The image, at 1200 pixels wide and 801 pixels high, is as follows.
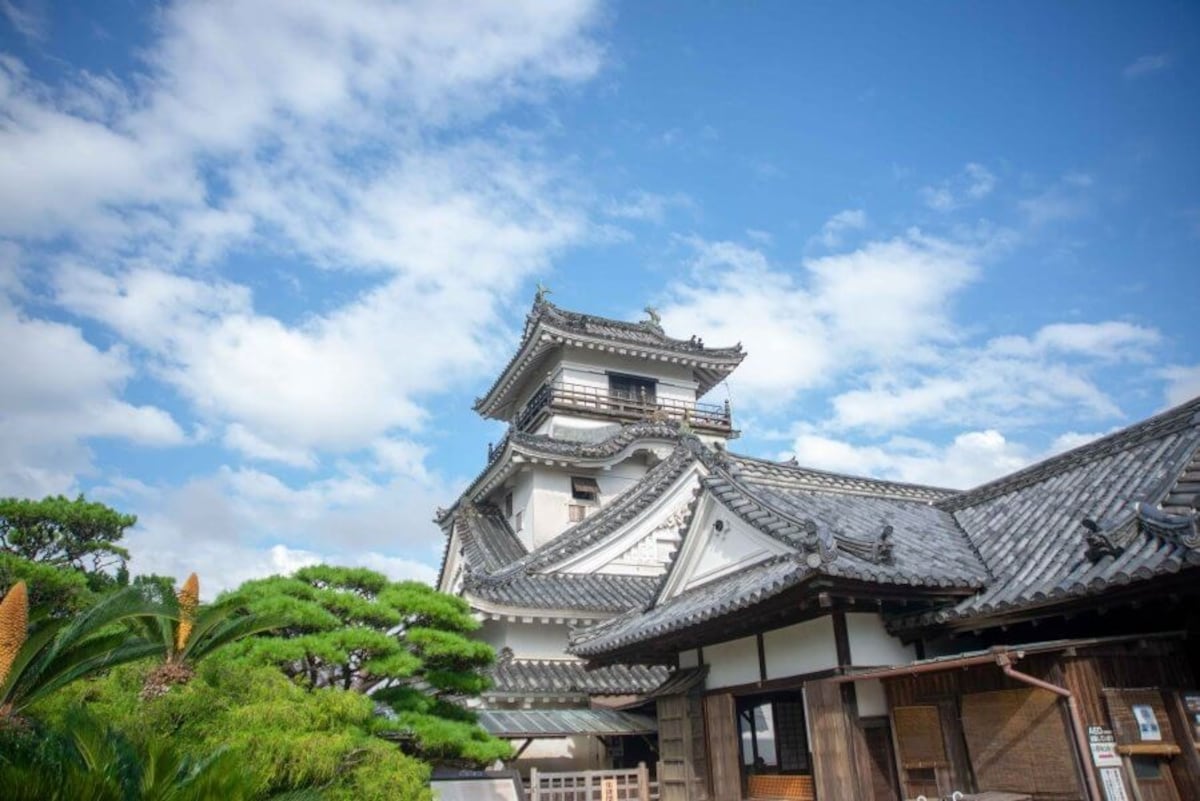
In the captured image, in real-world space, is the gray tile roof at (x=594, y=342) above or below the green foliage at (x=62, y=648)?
above

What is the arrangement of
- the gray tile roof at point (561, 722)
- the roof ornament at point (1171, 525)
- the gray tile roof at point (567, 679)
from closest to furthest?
the roof ornament at point (1171, 525) → the gray tile roof at point (561, 722) → the gray tile roof at point (567, 679)

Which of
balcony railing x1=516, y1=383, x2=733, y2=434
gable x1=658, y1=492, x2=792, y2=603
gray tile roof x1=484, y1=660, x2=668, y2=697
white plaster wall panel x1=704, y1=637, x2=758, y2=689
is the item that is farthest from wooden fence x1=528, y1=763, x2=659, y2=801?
balcony railing x1=516, y1=383, x2=733, y2=434

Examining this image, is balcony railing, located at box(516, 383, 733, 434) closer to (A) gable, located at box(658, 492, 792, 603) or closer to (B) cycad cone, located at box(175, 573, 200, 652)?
(A) gable, located at box(658, 492, 792, 603)

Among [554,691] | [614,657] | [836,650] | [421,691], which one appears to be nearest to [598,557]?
[554,691]

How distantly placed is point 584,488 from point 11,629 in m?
18.4

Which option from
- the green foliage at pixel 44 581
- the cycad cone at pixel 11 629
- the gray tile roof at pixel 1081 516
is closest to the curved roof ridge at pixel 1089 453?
the gray tile roof at pixel 1081 516

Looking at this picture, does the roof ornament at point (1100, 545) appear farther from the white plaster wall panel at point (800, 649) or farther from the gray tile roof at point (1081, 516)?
the white plaster wall panel at point (800, 649)

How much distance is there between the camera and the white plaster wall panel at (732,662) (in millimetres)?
12609

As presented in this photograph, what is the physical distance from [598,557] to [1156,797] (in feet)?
47.3

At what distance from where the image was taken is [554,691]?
57.1ft

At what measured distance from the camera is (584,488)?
25.8m

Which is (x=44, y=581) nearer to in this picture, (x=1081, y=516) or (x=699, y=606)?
(x=699, y=606)

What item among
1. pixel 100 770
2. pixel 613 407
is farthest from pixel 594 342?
pixel 100 770

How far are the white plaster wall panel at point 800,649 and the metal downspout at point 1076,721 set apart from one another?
2.64 meters
